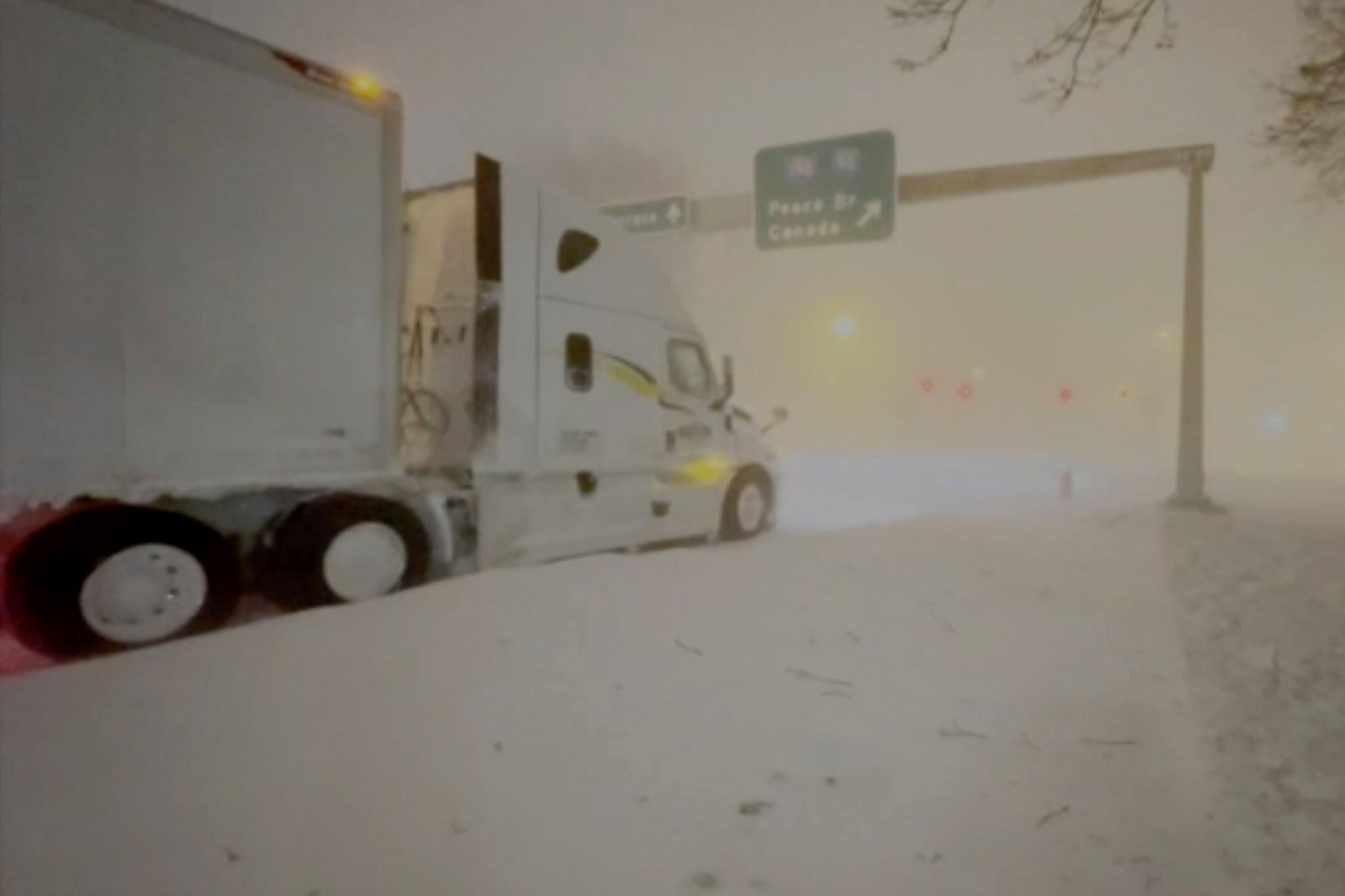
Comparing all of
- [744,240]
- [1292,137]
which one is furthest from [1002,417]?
[1292,137]

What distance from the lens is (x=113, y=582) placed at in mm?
4996

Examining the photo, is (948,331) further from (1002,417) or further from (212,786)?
(212,786)

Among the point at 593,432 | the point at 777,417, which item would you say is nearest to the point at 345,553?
the point at 593,432

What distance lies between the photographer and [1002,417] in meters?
51.2

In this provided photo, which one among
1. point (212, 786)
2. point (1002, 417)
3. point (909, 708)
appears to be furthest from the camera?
point (1002, 417)

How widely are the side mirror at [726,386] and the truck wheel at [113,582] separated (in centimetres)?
582

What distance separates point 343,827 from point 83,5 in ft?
14.3

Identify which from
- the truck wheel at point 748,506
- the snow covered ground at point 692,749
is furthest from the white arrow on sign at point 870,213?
the snow covered ground at point 692,749

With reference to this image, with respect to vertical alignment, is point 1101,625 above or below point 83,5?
below

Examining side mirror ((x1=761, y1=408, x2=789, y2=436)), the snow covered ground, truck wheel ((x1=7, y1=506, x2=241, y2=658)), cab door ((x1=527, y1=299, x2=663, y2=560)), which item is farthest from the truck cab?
truck wheel ((x1=7, y1=506, x2=241, y2=658))

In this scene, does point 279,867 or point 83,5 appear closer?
point 279,867

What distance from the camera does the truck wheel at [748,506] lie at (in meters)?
10.3

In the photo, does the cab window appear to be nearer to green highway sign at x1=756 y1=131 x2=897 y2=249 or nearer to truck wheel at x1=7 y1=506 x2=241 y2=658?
truck wheel at x1=7 y1=506 x2=241 y2=658

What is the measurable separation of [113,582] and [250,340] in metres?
1.62
